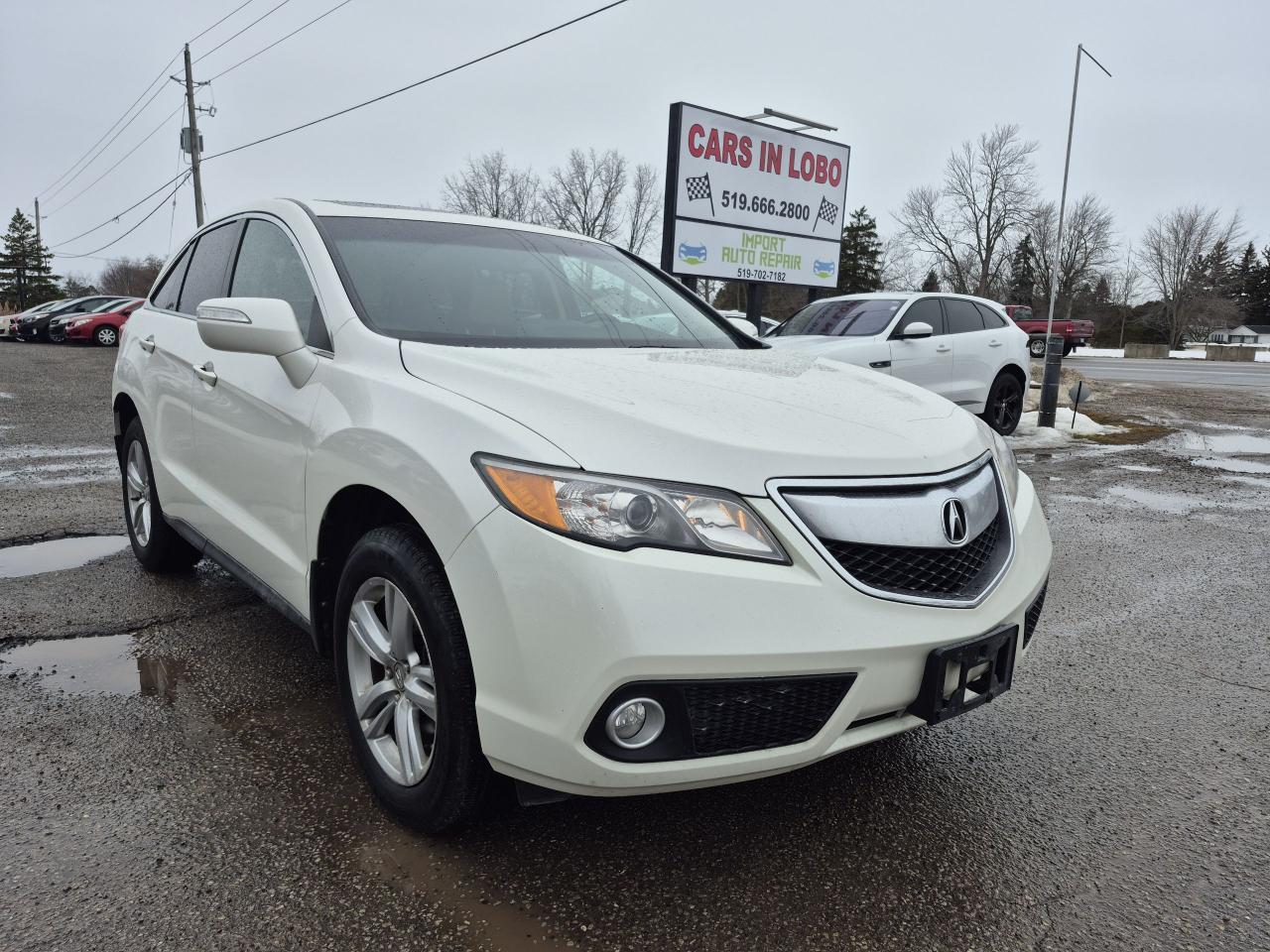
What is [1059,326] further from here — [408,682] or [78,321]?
[408,682]

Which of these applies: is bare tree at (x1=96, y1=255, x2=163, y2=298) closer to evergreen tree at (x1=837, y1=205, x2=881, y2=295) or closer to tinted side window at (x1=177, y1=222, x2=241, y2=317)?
evergreen tree at (x1=837, y1=205, x2=881, y2=295)

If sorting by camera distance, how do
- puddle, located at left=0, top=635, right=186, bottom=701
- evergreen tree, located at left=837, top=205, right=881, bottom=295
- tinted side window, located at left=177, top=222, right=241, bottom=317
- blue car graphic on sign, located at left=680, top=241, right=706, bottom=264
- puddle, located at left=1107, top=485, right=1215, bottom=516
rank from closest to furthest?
1. puddle, located at left=0, top=635, right=186, bottom=701
2. tinted side window, located at left=177, top=222, right=241, bottom=317
3. puddle, located at left=1107, top=485, right=1215, bottom=516
4. blue car graphic on sign, located at left=680, top=241, right=706, bottom=264
5. evergreen tree, located at left=837, top=205, right=881, bottom=295

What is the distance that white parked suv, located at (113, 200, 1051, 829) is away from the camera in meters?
1.82

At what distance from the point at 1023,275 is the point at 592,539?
83.6 m

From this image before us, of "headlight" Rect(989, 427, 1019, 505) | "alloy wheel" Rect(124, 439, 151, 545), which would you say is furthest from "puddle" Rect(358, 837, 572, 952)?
"alloy wheel" Rect(124, 439, 151, 545)

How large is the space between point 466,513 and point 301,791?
44.1 inches

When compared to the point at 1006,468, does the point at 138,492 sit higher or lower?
lower

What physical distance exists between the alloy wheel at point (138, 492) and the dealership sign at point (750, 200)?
24.3 ft

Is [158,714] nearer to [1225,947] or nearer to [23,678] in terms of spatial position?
[23,678]

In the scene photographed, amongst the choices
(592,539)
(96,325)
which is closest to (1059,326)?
(96,325)

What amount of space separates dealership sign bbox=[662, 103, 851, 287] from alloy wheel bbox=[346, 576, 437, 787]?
8.99m

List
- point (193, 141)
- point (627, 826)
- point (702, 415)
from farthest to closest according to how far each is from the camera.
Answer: point (193, 141), point (627, 826), point (702, 415)

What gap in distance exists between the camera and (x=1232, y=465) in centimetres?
896

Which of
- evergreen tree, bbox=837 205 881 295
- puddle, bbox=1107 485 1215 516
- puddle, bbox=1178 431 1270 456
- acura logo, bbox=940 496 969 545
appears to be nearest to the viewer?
acura logo, bbox=940 496 969 545
